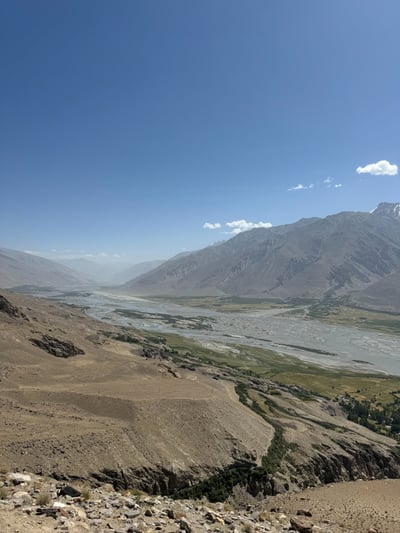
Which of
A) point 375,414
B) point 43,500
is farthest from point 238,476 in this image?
point 375,414

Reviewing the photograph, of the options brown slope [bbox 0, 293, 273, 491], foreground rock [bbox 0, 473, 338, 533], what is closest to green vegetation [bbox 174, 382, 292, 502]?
brown slope [bbox 0, 293, 273, 491]

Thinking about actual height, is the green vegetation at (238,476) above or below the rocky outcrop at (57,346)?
below

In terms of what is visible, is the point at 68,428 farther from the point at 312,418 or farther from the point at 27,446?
the point at 312,418

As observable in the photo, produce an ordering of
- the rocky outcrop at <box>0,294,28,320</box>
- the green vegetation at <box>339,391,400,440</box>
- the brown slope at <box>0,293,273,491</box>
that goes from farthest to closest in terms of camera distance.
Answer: the green vegetation at <box>339,391,400,440</box>, the rocky outcrop at <box>0,294,28,320</box>, the brown slope at <box>0,293,273,491</box>

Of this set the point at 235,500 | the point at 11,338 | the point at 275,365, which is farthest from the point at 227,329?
the point at 235,500

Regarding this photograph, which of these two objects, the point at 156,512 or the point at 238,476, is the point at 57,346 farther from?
the point at 156,512

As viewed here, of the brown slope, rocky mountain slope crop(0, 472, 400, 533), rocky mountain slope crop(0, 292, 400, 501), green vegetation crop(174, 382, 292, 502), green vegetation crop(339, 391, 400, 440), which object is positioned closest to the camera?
rocky mountain slope crop(0, 472, 400, 533)

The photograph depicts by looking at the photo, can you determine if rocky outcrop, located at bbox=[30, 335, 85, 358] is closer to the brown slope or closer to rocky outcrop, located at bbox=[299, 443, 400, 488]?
the brown slope

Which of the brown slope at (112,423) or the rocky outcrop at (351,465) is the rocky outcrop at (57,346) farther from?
the rocky outcrop at (351,465)

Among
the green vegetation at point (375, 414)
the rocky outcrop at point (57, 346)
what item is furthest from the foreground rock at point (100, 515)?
the green vegetation at point (375, 414)

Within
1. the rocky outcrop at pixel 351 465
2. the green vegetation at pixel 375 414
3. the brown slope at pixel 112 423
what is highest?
the brown slope at pixel 112 423
